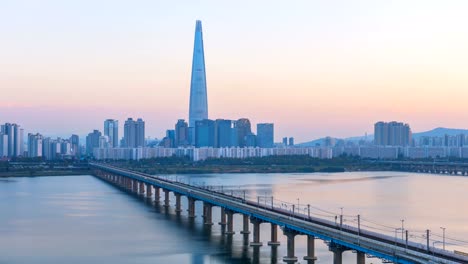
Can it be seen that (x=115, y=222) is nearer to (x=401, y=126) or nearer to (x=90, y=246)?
(x=90, y=246)

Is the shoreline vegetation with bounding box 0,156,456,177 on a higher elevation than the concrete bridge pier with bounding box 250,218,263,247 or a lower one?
higher

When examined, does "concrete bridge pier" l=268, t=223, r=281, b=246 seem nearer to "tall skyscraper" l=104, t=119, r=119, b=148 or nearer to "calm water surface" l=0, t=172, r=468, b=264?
"calm water surface" l=0, t=172, r=468, b=264

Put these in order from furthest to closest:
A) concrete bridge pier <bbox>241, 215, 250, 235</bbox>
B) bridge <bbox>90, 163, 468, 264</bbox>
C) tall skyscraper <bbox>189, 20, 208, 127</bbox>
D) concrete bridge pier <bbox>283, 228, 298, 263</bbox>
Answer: tall skyscraper <bbox>189, 20, 208, 127</bbox> → concrete bridge pier <bbox>241, 215, 250, 235</bbox> → concrete bridge pier <bbox>283, 228, 298, 263</bbox> → bridge <bbox>90, 163, 468, 264</bbox>

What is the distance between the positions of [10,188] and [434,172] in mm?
43920

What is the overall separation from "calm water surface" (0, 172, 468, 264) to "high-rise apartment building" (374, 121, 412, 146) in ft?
297

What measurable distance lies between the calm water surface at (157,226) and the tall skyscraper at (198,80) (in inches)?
2957

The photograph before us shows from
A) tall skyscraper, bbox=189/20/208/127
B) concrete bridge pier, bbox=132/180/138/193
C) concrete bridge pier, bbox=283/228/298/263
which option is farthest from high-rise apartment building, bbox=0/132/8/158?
concrete bridge pier, bbox=283/228/298/263

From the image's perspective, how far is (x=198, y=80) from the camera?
114875 millimetres

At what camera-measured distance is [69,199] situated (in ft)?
118

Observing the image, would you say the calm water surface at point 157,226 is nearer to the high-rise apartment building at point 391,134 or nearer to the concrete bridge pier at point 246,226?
the concrete bridge pier at point 246,226

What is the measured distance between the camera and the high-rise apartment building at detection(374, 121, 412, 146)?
12900cm

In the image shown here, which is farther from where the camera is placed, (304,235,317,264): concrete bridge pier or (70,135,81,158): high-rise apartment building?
(70,135,81,158): high-rise apartment building

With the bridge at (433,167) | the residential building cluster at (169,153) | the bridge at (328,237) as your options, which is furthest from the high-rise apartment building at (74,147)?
the bridge at (328,237)

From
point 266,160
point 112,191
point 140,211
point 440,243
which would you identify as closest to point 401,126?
point 266,160
